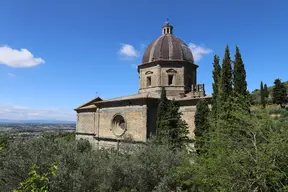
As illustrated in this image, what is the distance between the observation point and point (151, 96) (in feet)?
63.9

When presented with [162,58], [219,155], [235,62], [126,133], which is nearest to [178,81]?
[162,58]

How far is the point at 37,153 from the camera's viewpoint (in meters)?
9.11

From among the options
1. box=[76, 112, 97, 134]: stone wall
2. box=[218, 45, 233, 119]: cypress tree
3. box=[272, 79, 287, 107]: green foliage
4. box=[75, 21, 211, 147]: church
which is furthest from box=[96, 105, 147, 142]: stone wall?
box=[272, 79, 287, 107]: green foliage

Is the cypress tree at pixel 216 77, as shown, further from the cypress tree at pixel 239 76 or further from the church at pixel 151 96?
the church at pixel 151 96

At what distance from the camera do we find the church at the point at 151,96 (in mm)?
19047

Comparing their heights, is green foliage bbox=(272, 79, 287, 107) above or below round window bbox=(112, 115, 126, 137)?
above

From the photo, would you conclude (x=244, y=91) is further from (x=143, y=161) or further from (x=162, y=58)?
(x=162, y=58)

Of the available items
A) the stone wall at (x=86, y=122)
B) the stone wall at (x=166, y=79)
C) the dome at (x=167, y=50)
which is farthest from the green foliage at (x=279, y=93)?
the stone wall at (x=86, y=122)

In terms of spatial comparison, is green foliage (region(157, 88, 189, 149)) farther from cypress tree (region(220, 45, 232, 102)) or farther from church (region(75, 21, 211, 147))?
cypress tree (region(220, 45, 232, 102))

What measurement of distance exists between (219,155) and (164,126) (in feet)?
30.3

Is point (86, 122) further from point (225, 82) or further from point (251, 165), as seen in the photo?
point (251, 165)

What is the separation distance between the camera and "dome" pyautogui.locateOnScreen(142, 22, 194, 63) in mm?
22578

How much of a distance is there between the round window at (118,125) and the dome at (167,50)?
22.5ft

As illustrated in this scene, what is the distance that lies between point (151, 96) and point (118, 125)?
537 cm
